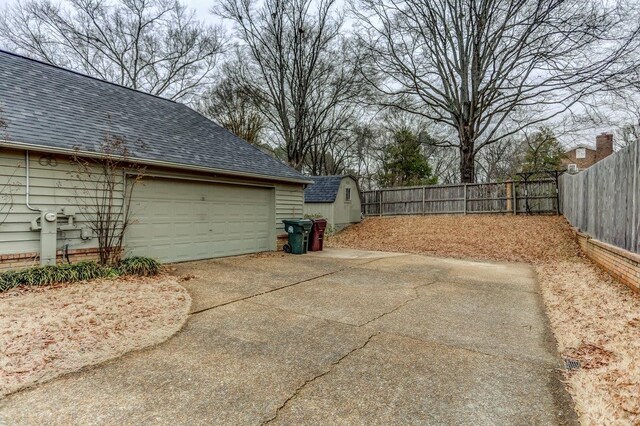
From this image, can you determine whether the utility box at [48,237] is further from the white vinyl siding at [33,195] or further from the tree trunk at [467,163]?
the tree trunk at [467,163]

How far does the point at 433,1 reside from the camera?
15.2m

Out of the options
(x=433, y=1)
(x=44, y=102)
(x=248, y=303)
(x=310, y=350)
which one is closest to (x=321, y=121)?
(x=433, y=1)

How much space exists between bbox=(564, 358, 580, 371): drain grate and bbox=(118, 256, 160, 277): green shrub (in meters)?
6.22

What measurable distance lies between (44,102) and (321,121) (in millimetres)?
15332

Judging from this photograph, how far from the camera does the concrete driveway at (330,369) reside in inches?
89.7

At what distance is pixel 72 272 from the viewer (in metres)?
5.51

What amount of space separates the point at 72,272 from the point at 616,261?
8.92 metres

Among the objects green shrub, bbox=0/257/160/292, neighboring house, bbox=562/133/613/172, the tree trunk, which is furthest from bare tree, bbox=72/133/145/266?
neighboring house, bbox=562/133/613/172

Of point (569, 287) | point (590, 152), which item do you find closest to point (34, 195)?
point (569, 287)

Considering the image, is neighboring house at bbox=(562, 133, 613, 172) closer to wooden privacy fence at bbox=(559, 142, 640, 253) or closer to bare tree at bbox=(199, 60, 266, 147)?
wooden privacy fence at bbox=(559, 142, 640, 253)

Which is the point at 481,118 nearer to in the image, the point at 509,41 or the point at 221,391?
the point at 509,41

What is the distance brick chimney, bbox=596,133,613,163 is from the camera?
26.0m

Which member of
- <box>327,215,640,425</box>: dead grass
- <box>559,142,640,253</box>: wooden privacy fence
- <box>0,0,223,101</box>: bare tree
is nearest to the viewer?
<box>327,215,640,425</box>: dead grass

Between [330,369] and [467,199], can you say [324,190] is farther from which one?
[330,369]
